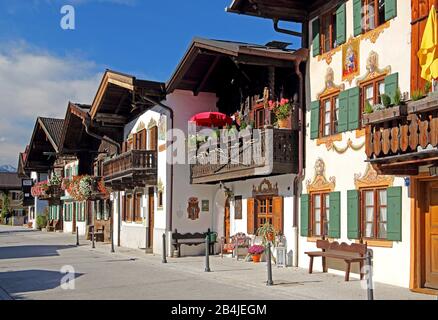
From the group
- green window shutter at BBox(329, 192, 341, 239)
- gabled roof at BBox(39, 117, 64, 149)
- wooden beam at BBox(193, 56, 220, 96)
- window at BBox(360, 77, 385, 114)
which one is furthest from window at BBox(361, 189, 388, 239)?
gabled roof at BBox(39, 117, 64, 149)

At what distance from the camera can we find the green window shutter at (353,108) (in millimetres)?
14820

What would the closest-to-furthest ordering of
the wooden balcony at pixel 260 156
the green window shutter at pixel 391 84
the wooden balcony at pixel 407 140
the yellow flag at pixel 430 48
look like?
the wooden balcony at pixel 407 140
the yellow flag at pixel 430 48
the green window shutter at pixel 391 84
the wooden balcony at pixel 260 156

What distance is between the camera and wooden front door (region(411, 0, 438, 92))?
40.8ft

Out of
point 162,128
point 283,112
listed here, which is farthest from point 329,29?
point 162,128

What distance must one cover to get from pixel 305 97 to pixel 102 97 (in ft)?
41.5

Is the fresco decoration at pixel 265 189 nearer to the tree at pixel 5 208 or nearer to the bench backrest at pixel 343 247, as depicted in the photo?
the bench backrest at pixel 343 247

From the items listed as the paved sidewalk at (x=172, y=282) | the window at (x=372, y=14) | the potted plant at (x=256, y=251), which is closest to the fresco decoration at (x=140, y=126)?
the paved sidewalk at (x=172, y=282)

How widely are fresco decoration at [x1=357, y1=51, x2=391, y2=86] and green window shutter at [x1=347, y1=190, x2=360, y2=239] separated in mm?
2791

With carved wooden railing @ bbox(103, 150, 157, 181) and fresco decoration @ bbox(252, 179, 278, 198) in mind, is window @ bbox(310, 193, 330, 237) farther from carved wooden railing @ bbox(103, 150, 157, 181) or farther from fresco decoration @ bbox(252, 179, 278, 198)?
carved wooden railing @ bbox(103, 150, 157, 181)

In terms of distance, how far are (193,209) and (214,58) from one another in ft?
19.0

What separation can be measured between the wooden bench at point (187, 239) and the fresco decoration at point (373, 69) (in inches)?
378

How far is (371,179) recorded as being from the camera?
46.9 ft

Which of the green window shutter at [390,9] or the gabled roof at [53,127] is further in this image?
the gabled roof at [53,127]

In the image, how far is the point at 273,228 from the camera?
18625 mm
